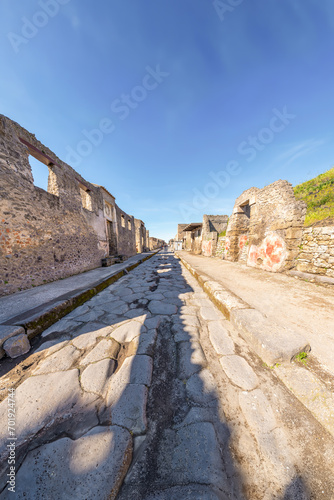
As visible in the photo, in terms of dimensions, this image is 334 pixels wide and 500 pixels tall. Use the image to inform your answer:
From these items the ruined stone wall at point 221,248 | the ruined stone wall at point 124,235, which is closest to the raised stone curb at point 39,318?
the ruined stone wall at point 124,235

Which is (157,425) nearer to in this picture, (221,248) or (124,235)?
(221,248)

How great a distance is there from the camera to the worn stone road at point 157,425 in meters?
0.74

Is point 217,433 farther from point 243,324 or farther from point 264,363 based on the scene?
point 243,324

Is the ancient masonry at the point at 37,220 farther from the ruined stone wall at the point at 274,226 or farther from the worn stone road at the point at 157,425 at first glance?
the ruined stone wall at the point at 274,226

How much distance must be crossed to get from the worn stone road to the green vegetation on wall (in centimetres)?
493

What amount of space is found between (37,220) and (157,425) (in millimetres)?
5009

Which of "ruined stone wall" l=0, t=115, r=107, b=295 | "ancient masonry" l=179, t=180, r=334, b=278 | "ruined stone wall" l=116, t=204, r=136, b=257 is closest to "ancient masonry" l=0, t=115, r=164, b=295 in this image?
"ruined stone wall" l=0, t=115, r=107, b=295

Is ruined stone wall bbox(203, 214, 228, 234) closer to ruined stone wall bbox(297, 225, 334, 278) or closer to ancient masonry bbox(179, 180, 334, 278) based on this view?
ancient masonry bbox(179, 180, 334, 278)

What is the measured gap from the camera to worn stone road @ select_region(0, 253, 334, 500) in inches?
29.0

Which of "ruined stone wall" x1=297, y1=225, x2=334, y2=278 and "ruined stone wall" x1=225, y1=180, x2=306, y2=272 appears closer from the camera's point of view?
"ruined stone wall" x1=297, y1=225, x2=334, y2=278

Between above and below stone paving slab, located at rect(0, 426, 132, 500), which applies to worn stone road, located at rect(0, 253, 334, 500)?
below

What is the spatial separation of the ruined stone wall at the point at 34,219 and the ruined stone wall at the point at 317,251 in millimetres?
7511

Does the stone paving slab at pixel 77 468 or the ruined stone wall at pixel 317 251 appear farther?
the ruined stone wall at pixel 317 251

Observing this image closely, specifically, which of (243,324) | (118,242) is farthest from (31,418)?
(118,242)
